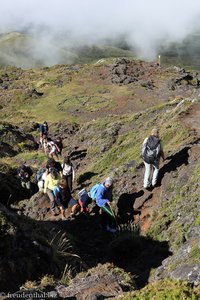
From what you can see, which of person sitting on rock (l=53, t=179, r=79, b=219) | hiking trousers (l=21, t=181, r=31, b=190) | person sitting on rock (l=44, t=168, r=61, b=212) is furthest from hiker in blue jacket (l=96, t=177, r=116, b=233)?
hiking trousers (l=21, t=181, r=31, b=190)

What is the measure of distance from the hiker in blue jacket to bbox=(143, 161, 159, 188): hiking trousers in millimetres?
1705

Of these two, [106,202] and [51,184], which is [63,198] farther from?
[106,202]

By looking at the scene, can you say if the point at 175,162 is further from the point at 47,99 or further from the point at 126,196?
the point at 47,99

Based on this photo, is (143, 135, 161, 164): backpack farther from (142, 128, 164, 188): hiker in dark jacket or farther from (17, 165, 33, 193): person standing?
(17, 165, 33, 193): person standing

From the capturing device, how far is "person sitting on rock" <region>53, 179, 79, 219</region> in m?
17.0

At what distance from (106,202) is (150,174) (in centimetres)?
229

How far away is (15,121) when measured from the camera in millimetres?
58969

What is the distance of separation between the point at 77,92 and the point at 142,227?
2143 inches

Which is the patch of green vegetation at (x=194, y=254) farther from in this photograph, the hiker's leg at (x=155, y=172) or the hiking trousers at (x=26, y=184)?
the hiking trousers at (x=26, y=184)

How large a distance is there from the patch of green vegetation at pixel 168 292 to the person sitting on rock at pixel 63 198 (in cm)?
978

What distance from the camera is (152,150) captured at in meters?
15.9

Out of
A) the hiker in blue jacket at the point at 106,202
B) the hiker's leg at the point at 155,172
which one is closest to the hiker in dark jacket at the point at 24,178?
the hiker in blue jacket at the point at 106,202

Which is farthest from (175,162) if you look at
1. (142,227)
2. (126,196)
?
(142,227)

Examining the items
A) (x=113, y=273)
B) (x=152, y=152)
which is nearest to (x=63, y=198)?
(x=152, y=152)
